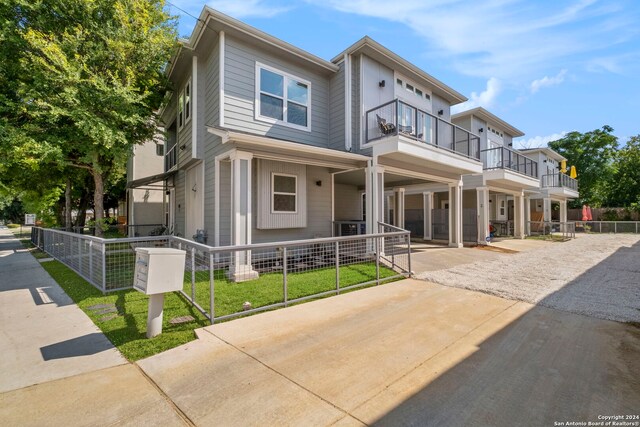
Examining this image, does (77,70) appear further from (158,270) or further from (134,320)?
(158,270)

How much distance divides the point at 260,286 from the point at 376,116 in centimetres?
674

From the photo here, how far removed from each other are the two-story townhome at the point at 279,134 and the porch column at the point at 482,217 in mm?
3663

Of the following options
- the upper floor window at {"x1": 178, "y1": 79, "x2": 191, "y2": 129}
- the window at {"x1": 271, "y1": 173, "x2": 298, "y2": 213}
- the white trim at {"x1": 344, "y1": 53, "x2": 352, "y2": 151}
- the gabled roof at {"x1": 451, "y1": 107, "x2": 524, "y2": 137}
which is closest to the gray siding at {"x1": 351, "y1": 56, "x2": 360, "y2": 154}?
the white trim at {"x1": 344, "y1": 53, "x2": 352, "y2": 151}

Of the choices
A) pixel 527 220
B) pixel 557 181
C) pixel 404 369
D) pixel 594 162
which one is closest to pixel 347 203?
pixel 404 369

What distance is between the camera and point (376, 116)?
9.77 m

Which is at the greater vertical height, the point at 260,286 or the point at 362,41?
the point at 362,41

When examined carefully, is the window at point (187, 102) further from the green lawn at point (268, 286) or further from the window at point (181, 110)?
the green lawn at point (268, 286)

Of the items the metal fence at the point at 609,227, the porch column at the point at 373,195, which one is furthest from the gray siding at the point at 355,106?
the metal fence at the point at 609,227

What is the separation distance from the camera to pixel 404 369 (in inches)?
113

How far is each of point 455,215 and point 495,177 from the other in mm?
3266

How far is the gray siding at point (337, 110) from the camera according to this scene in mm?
9562

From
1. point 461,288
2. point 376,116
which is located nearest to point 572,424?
point 461,288

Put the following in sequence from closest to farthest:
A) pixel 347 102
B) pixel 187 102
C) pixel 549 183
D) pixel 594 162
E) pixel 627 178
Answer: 1. pixel 347 102
2. pixel 187 102
3. pixel 549 183
4. pixel 627 178
5. pixel 594 162

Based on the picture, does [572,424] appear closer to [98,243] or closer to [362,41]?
[98,243]
